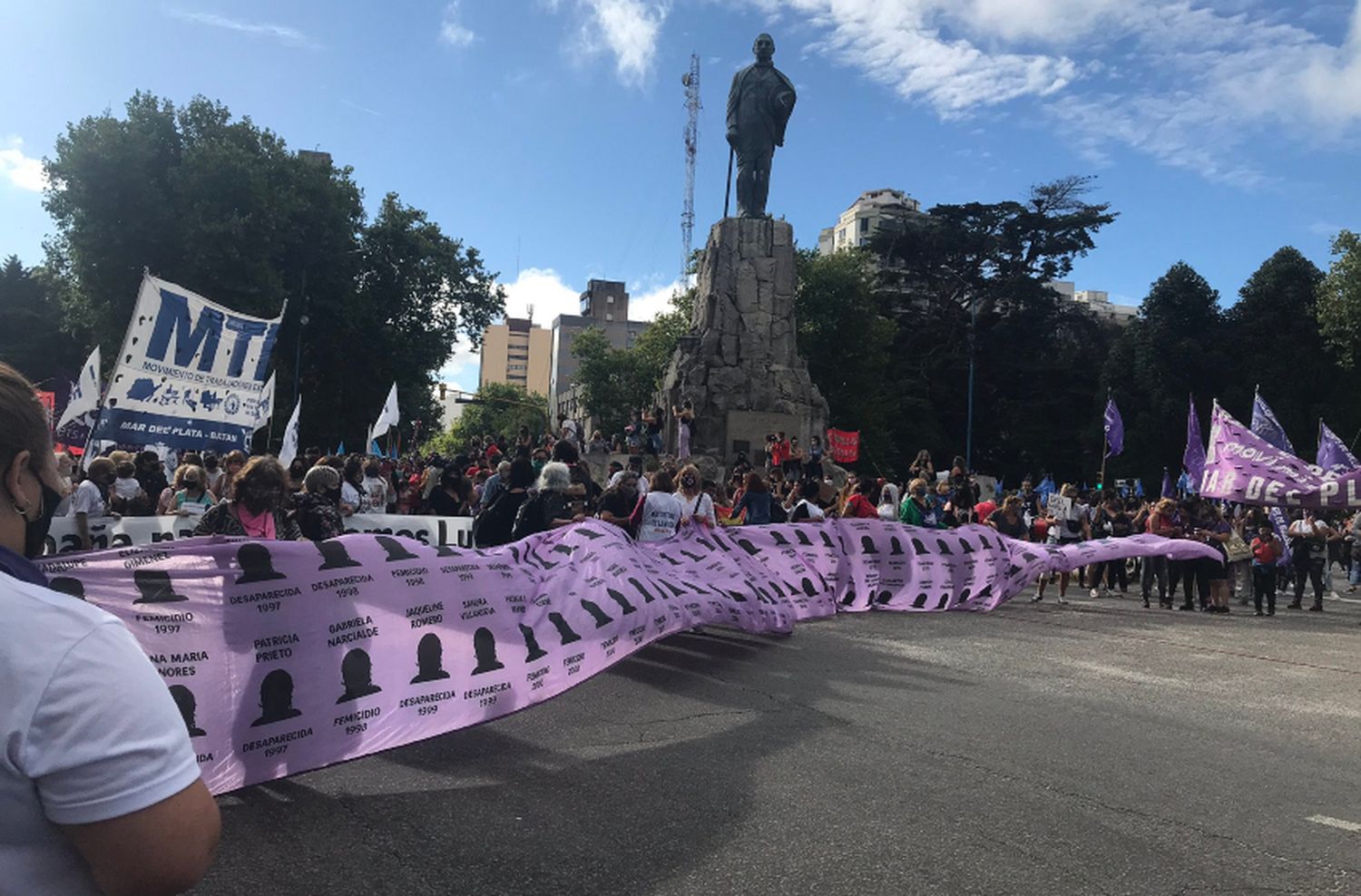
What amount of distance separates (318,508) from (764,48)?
2737cm

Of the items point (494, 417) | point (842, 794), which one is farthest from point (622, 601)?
point (494, 417)

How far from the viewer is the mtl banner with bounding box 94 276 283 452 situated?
10.4 meters

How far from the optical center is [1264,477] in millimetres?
15680

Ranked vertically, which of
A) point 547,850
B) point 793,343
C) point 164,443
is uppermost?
point 793,343

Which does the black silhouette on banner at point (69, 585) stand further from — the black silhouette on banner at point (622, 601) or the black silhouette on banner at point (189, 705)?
the black silhouette on banner at point (622, 601)

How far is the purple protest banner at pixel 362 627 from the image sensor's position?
4488mm

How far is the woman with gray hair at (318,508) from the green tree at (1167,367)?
48945mm

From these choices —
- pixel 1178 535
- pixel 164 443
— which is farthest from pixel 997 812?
pixel 1178 535

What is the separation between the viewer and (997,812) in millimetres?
4504

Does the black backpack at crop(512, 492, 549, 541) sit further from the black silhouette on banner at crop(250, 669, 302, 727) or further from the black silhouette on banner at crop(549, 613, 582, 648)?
the black silhouette on banner at crop(250, 669, 302, 727)

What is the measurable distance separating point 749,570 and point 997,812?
5321 mm

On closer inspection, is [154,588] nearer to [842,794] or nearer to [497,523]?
[842,794]

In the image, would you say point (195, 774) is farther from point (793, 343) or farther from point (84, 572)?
point (793, 343)

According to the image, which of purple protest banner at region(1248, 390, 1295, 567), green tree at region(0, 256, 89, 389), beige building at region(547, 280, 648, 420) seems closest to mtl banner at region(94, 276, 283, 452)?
purple protest banner at region(1248, 390, 1295, 567)
